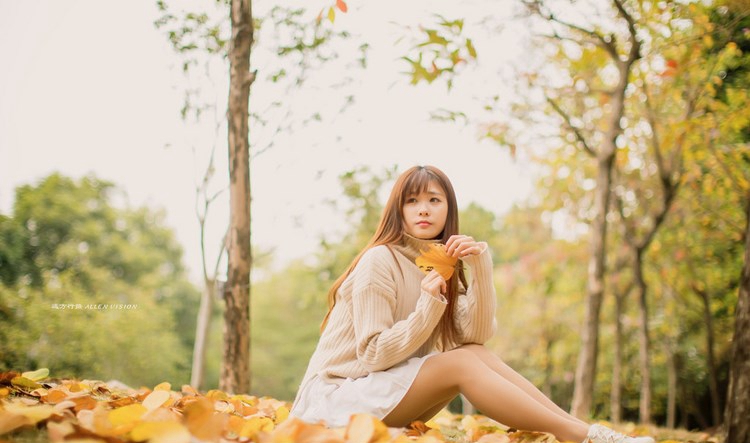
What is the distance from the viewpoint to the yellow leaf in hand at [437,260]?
8.16 feet

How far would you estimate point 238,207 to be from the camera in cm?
407

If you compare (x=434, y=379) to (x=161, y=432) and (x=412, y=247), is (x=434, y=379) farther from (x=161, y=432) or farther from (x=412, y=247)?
(x=161, y=432)

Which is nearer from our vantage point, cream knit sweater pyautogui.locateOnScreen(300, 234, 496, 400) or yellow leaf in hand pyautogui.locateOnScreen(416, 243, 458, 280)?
cream knit sweater pyautogui.locateOnScreen(300, 234, 496, 400)

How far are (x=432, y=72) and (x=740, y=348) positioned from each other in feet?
7.28

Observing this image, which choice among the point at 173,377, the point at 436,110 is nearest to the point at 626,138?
the point at 436,110

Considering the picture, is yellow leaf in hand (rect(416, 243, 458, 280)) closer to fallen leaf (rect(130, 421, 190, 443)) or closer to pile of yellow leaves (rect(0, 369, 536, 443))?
pile of yellow leaves (rect(0, 369, 536, 443))

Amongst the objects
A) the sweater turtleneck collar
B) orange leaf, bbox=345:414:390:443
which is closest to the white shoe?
orange leaf, bbox=345:414:390:443

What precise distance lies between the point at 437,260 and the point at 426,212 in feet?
1.17

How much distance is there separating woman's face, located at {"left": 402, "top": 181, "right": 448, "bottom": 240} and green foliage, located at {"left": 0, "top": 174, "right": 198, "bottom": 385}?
10.4 meters

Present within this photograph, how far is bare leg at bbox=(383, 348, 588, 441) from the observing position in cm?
226

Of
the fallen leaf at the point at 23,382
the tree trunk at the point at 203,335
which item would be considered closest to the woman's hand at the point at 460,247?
the fallen leaf at the point at 23,382

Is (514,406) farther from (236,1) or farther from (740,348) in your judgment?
(236,1)

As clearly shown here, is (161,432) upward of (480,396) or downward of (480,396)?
upward

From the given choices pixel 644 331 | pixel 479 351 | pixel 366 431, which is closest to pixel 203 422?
pixel 366 431
